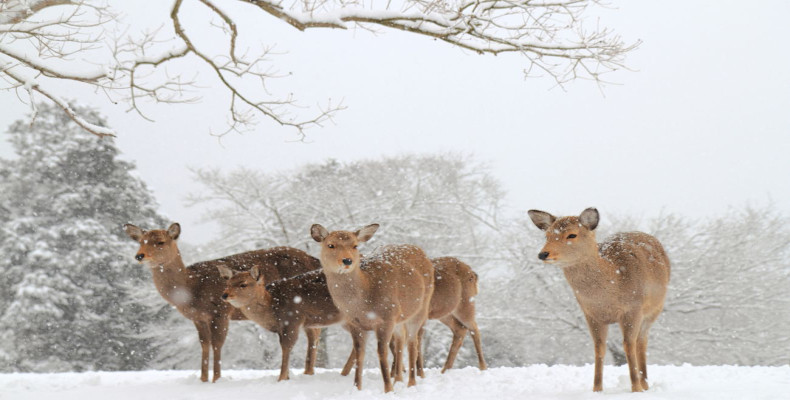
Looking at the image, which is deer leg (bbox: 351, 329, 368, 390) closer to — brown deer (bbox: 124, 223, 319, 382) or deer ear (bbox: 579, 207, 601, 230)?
brown deer (bbox: 124, 223, 319, 382)

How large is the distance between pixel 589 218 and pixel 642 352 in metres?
1.40

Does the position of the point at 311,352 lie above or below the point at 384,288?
below

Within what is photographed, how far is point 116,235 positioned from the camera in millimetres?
19672

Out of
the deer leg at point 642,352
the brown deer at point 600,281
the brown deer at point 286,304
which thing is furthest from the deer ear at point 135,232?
the deer leg at point 642,352

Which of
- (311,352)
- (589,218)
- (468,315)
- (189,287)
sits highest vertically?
(589,218)

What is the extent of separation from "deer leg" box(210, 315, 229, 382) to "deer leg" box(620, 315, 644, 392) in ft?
14.5

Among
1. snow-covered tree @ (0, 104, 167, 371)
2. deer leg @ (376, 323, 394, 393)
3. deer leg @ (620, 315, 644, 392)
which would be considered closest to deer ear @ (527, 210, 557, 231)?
deer leg @ (620, 315, 644, 392)

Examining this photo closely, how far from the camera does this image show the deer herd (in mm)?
5680

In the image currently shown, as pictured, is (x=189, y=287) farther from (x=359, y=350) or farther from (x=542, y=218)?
(x=542, y=218)

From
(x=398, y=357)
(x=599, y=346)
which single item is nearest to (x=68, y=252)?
(x=398, y=357)

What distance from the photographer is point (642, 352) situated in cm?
600

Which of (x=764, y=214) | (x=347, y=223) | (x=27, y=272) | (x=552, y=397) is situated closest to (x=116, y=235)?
(x=27, y=272)

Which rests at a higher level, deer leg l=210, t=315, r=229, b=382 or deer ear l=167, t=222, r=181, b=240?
deer ear l=167, t=222, r=181, b=240

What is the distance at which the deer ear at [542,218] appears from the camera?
594cm
